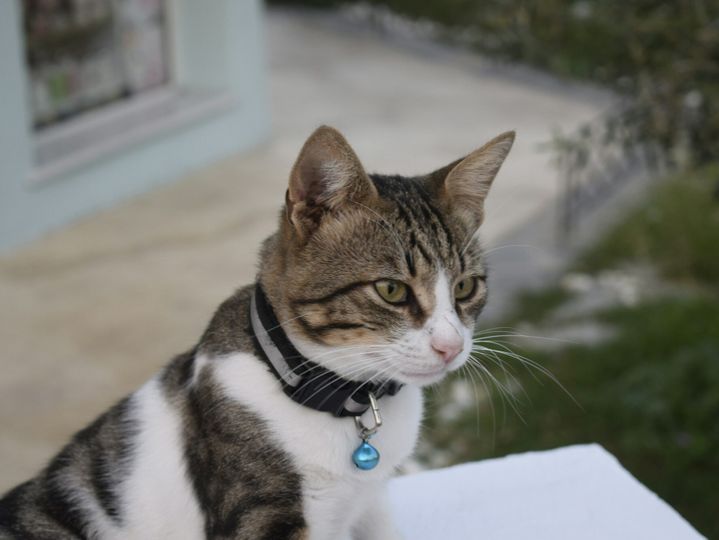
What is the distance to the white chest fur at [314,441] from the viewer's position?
184 centimetres

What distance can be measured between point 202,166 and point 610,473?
553 cm

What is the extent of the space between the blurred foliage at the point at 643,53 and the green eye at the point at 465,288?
5.36 feet

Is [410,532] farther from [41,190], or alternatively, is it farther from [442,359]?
[41,190]

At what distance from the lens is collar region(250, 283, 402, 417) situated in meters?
1.84

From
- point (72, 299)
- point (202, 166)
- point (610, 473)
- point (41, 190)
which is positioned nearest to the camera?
point (610, 473)

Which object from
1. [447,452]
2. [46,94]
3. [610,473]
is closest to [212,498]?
[610,473]

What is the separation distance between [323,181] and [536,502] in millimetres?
1074

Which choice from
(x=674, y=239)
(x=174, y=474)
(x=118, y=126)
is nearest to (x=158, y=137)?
(x=118, y=126)

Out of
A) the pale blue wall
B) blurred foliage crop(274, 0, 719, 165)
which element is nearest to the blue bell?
blurred foliage crop(274, 0, 719, 165)

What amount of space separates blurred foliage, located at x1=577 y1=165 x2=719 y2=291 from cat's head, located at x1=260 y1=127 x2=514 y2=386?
4248mm

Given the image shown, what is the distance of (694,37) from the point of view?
341cm

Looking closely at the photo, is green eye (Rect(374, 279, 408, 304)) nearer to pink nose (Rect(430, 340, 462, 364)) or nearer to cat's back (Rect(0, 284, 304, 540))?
pink nose (Rect(430, 340, 462, 364))

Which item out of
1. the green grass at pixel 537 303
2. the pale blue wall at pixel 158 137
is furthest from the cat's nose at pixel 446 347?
the pale blue wall at pixel 158 137

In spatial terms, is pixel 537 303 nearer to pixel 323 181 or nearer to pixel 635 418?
pixel 635 418
